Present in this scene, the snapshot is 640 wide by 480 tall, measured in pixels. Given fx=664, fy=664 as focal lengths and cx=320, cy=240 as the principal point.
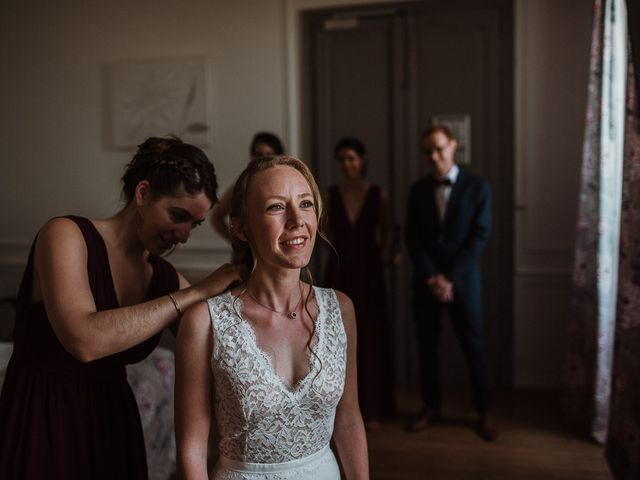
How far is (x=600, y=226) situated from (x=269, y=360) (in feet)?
8.10

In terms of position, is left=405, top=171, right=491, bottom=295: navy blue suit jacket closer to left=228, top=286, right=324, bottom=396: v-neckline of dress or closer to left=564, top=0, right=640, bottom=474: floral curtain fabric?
left=564, top=0, right=640, bottom=474: floral curtain fabric

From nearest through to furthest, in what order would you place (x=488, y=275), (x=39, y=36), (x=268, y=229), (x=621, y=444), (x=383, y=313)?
(x=268, y=229), (x=621, y=444), (x=383, y=313), (x=488, y=275), (x=39, y=36)

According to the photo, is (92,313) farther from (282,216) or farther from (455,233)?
(455,233)

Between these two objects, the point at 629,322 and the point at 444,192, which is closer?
the point at 629,322

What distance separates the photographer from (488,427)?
339cm

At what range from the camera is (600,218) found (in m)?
3.31

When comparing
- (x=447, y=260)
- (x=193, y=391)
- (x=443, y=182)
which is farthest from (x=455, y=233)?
(x=193, y=391)

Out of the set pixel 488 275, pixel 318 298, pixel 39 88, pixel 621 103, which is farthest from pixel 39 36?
pixel 318 298

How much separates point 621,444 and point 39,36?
4.65m

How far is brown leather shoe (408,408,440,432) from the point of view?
3494 millimetres

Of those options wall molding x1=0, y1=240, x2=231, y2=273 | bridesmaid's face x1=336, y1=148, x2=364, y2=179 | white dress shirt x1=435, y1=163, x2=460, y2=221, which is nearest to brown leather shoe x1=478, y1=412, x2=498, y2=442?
white dress shirt x1=435, y1=163, x2=460, y2=221

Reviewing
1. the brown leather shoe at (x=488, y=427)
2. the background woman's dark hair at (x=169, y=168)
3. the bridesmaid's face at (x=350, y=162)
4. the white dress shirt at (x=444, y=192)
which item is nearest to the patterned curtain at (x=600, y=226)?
the brown leather shoe at (x=488, y=427)

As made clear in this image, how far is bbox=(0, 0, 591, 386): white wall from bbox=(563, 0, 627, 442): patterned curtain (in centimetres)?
58

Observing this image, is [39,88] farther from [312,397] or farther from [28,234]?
[312,397]
